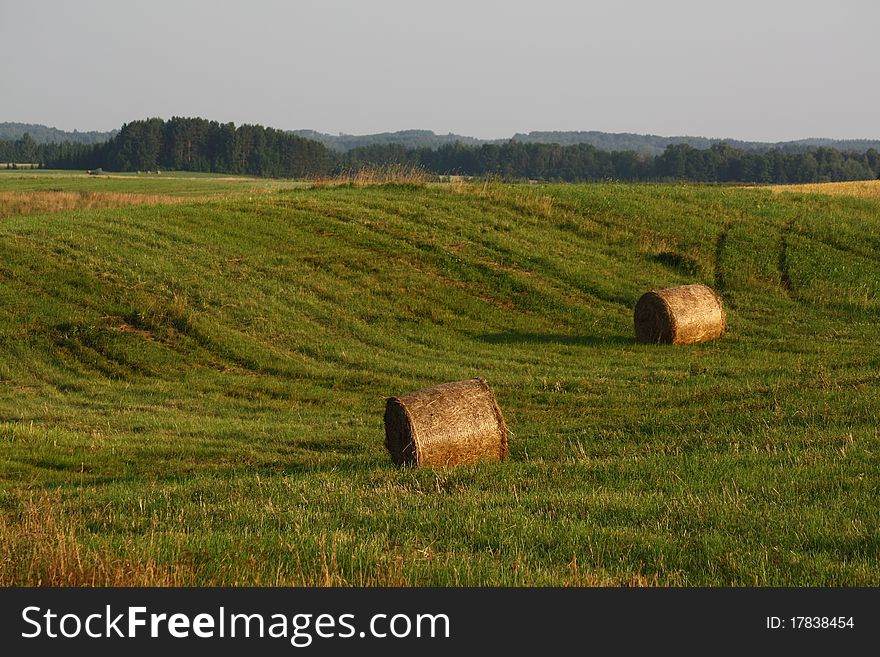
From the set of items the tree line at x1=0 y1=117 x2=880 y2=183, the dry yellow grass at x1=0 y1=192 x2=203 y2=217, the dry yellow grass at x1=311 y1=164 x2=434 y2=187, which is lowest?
the dry yellow grass at x1=0 y1=192 x2=203 y2=217

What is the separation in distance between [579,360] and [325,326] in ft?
26.3

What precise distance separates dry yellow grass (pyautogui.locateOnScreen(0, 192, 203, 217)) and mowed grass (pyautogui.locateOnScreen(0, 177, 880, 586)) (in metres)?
8.15

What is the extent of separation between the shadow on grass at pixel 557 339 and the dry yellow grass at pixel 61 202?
888 inches

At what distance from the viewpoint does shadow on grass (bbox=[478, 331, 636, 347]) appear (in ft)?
89.2

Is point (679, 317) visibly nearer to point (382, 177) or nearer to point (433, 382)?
point (433, 382)

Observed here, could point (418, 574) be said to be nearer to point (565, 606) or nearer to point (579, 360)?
point (565, 606)

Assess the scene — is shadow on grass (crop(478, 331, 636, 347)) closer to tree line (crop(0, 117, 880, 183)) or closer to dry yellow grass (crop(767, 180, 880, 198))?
dry yellow grass (crop(767, 180, 880, 198))

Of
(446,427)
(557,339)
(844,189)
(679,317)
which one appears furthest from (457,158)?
(446,427)

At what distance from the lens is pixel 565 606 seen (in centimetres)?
645

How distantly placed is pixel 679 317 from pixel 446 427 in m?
14.2

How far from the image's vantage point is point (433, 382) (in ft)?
72.8

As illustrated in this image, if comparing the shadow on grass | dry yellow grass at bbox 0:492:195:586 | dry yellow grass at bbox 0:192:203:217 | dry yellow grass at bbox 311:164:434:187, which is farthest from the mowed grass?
dry yellow grass at bbox 0:192:203:217

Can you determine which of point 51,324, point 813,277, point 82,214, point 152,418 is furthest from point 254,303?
point 813,277

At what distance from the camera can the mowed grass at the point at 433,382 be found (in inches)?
334
